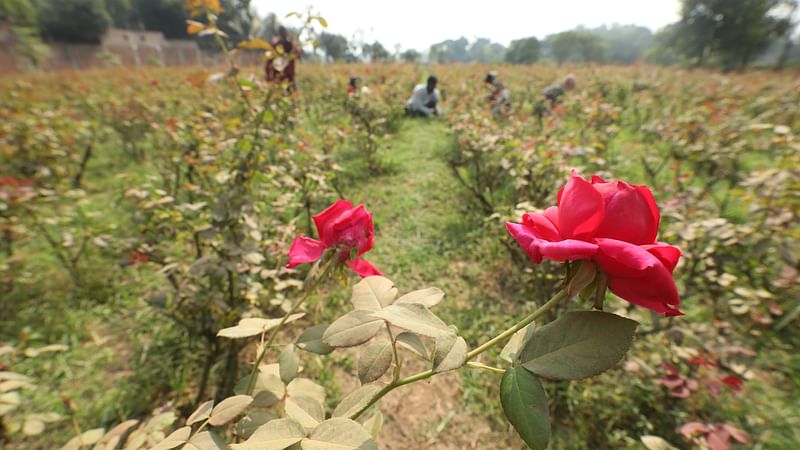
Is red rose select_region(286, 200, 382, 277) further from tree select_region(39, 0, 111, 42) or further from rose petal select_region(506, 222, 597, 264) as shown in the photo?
tree select_region(39, 0, 111, 42)

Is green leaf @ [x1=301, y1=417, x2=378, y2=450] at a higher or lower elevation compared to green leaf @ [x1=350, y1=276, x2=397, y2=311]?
lower

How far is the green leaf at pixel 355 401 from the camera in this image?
18.5 inches

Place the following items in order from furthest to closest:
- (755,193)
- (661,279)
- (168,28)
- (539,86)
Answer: (168,28) → (539,86) → (755,193) → (661,279)

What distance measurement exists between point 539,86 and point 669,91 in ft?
8.39

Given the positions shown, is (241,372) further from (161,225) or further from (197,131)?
(197,131)

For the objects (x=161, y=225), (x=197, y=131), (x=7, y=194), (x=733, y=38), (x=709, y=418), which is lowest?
(x=709, y=418)

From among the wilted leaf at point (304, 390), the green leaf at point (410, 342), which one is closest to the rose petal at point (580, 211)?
the green leaf at point (410, 342)

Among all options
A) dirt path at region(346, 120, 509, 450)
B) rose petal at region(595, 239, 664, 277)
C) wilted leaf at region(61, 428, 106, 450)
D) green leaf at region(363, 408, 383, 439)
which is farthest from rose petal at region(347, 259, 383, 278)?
dirt path at region(346, 120, 509, 450)

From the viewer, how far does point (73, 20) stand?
21859 mm

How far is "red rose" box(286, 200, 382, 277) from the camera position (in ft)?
1.72

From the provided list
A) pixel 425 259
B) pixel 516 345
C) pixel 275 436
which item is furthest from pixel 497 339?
pixel 425 259

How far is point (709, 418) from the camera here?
1371 mm

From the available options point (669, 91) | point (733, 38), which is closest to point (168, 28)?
point (669, 91)

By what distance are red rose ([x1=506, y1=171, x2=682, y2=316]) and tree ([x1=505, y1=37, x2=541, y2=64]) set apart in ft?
133
